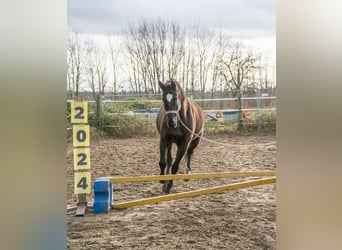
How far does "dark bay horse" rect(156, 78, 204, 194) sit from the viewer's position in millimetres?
2199

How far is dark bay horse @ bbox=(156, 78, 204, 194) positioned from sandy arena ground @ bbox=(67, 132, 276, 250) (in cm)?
6

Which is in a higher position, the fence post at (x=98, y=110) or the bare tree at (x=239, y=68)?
the bare tree at (x=239, y=68)

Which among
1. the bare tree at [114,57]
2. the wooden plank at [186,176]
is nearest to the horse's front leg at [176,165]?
the wooden plank at [186,176]

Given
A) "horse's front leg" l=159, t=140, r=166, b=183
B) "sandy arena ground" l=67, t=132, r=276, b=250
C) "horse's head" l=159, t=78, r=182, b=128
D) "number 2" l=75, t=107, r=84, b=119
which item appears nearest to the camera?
"sandy arena ground" l=67, t=132, r=276, b=250

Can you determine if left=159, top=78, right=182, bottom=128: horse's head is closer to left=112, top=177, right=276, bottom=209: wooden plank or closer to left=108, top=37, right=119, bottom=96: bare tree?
left=108, top=37, right=119, bottom=96: bare tree

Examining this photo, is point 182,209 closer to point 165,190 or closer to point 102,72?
point 165,190

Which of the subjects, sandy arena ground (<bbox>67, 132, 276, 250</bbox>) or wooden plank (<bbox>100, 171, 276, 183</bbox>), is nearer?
sandy arena ground (<bbox>67, 132, 276, 250</bbox>)

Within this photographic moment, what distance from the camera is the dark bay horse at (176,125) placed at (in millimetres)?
2199

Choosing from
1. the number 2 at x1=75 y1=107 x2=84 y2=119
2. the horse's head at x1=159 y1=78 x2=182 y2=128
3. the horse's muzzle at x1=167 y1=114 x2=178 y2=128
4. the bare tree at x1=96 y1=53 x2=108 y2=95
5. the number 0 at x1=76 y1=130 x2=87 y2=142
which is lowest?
the number 0 at x1=76 y1=130 x2=87 y2=142

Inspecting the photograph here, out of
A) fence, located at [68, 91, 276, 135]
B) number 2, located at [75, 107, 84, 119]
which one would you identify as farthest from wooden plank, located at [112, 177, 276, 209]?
number 2, located at [75, 107, 84, 119]

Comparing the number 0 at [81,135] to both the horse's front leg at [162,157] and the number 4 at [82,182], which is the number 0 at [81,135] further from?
the horse's front leg at [162,157]

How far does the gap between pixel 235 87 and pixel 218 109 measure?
18 centimetres
